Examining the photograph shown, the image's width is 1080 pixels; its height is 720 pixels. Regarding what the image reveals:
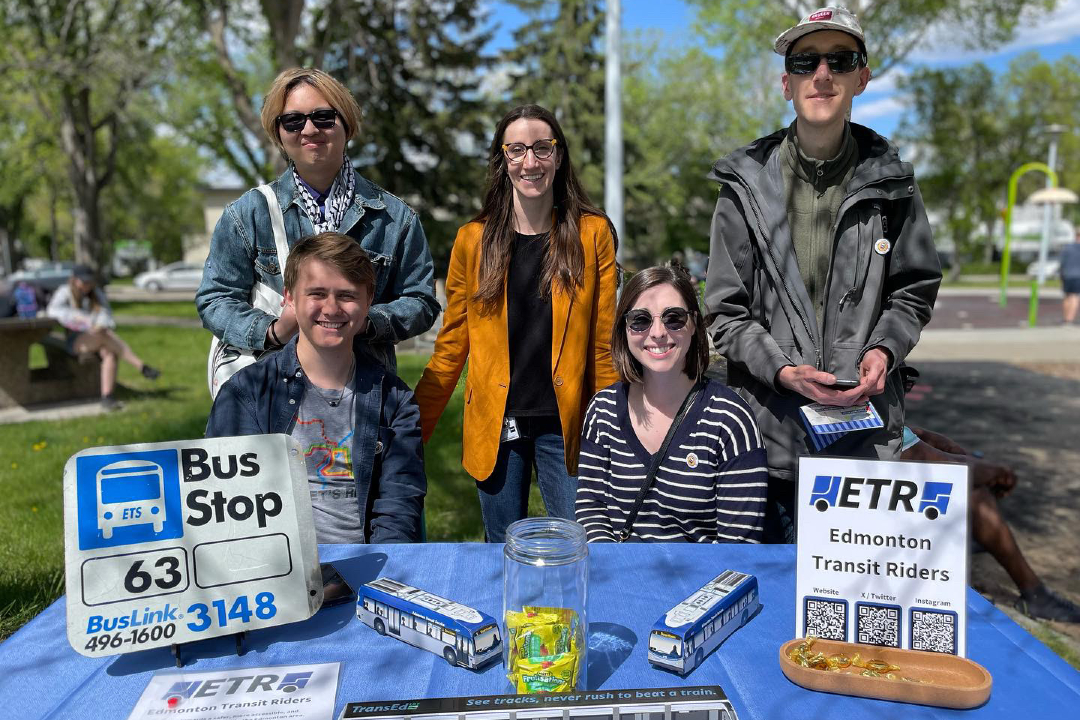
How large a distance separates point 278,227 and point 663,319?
139cm

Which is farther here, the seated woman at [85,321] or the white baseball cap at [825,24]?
the seated woman at [85,321]

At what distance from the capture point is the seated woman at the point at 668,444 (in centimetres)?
240

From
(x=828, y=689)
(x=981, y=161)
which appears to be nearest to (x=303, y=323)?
(x=828, y=689)

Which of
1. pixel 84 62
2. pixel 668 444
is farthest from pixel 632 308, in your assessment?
pixel 84 62

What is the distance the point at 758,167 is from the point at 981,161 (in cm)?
4666

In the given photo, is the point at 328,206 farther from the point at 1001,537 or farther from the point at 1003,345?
the point at 1003,345

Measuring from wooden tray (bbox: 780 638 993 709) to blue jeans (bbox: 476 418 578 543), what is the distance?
4.92 ft

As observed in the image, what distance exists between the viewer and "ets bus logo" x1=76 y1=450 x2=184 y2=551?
1624mm

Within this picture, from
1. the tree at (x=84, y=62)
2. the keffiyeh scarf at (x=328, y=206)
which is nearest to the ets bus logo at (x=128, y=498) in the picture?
the keffiyeh scarf at (x=328, y=206)

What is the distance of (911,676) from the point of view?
148 cm

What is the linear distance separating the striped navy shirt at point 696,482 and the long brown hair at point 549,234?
0.68 meters

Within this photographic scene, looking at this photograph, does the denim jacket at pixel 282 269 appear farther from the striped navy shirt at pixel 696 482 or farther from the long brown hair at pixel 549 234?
the striped navy shirt at pixel 696 482

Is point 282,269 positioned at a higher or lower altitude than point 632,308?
higher

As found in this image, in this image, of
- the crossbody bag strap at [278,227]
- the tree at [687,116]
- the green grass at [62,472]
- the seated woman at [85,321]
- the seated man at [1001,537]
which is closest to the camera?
the crossbody bag strap at [278,227]
